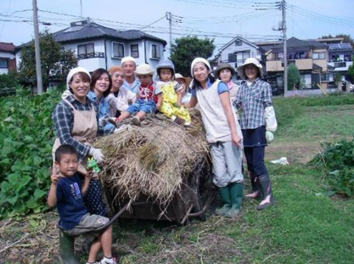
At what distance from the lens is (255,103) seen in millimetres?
4613

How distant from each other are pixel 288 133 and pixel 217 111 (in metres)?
8.75

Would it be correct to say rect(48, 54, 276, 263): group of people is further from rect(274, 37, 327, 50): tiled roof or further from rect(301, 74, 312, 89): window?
rect(274, 37, 327, 50): tiled roof

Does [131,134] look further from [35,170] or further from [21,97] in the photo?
[21,97]

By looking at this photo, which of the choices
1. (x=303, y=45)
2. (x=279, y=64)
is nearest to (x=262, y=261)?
(x=279, y=64)

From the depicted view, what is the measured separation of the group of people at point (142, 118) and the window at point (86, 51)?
99.2 feet

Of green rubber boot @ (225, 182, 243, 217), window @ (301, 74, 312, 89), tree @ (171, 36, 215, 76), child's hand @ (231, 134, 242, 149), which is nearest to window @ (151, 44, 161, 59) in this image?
tree @ (171, 36, 215, 76)

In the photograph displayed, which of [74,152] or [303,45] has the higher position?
[303,45]

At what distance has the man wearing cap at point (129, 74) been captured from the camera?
4625 millimetres

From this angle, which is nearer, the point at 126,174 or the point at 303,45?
the point at 126,174

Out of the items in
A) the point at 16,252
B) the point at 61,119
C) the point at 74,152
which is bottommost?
the point at 16,252

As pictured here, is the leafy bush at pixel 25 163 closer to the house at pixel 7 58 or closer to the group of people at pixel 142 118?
the group of people at pixel 142 118

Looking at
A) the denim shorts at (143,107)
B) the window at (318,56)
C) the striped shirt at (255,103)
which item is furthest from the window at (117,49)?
the denim shorts at (143,107)

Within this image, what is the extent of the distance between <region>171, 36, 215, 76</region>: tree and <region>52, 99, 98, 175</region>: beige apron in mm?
33429

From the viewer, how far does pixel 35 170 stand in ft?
15.7
